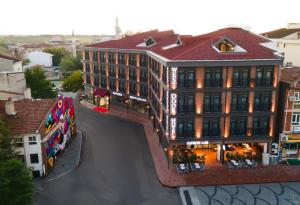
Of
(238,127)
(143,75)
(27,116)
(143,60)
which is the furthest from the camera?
(143,75)

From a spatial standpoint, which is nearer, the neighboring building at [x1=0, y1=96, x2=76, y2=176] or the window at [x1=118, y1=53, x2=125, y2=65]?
the neighboring building at [x1=0, y1=96, x2=76, y2=176]

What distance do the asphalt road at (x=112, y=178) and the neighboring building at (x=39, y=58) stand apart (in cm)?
9667

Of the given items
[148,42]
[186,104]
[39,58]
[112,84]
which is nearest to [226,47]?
[186,104]

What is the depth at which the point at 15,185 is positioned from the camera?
26469 millimetres

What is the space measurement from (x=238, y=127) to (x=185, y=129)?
6.88 m

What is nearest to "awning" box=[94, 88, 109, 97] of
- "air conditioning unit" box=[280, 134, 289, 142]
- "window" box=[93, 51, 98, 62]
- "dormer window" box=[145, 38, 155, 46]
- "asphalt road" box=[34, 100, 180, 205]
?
"window" box=[93, 51, 98, 62]

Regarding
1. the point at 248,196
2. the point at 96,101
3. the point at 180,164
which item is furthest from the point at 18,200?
the point at 96,101

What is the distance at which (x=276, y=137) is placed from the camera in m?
40.7

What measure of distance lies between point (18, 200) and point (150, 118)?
3613 centimetres

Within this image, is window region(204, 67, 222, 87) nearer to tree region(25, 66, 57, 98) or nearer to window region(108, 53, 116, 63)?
window region(108, 53, 116, 63)

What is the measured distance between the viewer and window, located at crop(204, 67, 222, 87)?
37281 millimetres

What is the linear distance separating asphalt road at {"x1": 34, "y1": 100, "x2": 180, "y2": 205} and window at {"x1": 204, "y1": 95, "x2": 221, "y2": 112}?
34.6 ft

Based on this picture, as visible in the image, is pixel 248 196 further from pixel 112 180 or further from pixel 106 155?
pixel 106 155

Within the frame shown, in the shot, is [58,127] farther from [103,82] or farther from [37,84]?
[103,82]
